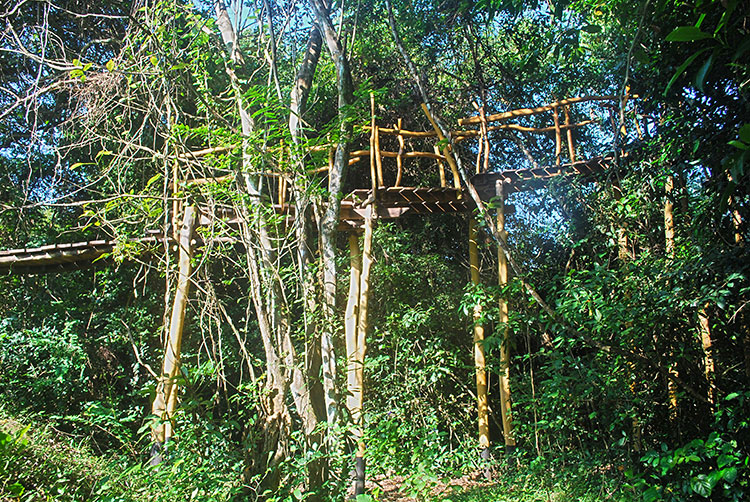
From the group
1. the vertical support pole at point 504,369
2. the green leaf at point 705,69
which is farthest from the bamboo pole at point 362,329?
the green leaf at point 705,69

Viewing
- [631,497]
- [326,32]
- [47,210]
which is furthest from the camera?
[47,210]

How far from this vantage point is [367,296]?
18.5ft

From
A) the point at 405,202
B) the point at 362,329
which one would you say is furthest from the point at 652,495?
the point at 405,202

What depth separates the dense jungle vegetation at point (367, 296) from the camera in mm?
3906

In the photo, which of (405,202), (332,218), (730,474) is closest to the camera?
(730,474)

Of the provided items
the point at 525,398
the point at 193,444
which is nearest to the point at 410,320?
the point at 525,398

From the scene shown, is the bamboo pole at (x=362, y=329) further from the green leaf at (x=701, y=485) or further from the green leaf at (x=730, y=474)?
the green leaf at (x=730, y=474)

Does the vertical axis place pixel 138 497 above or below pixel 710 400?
below

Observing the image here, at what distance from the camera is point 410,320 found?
6.28 metres

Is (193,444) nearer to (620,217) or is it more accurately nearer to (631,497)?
(631,497)

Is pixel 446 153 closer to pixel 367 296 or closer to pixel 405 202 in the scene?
pixel 405 202

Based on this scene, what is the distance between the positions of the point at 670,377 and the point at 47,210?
8854 millimetres

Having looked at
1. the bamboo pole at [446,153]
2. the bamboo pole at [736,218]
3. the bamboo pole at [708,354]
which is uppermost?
the bamboo pole at [446,153]

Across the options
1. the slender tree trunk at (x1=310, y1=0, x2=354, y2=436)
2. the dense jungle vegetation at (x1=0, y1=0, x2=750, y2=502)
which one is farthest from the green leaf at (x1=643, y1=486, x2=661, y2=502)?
the slender tree trunk at (x1=310, y1=0, x2=354, y2=436)
